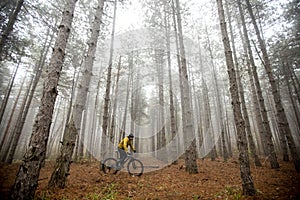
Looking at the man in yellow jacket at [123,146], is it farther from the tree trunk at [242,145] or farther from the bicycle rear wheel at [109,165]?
the tree trunk at [242,145]

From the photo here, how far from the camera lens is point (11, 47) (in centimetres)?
884

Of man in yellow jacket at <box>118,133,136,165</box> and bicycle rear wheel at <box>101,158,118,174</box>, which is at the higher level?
man in yellow jacket at <box>118,133,136,165</box>

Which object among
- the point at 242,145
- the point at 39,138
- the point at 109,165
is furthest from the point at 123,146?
the point at 242,145

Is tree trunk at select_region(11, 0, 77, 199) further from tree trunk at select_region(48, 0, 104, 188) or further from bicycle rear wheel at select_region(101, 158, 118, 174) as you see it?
bicycle rear wheel at select_region(101, 158, 118, 174)

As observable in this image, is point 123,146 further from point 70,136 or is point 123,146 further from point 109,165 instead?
point 70,136

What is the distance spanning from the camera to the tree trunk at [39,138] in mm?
3477

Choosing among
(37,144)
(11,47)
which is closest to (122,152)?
(37,144)

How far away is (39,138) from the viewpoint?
3824 millimetres

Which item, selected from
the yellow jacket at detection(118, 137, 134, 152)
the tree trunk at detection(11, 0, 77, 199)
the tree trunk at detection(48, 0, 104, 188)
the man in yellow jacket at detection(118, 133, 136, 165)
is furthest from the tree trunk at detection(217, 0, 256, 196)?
the tree trunk at detection(48, 0, 104, 188)

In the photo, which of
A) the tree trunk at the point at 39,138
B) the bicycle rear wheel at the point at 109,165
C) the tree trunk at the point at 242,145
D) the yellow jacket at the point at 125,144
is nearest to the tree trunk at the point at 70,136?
the tree trunk at the point at 39,138

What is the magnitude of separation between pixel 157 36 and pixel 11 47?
1124cm

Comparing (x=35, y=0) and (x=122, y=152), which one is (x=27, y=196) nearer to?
(x=122, y=152)

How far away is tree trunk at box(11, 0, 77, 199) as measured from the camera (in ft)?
11.4

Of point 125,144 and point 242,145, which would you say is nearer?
point 242,145
